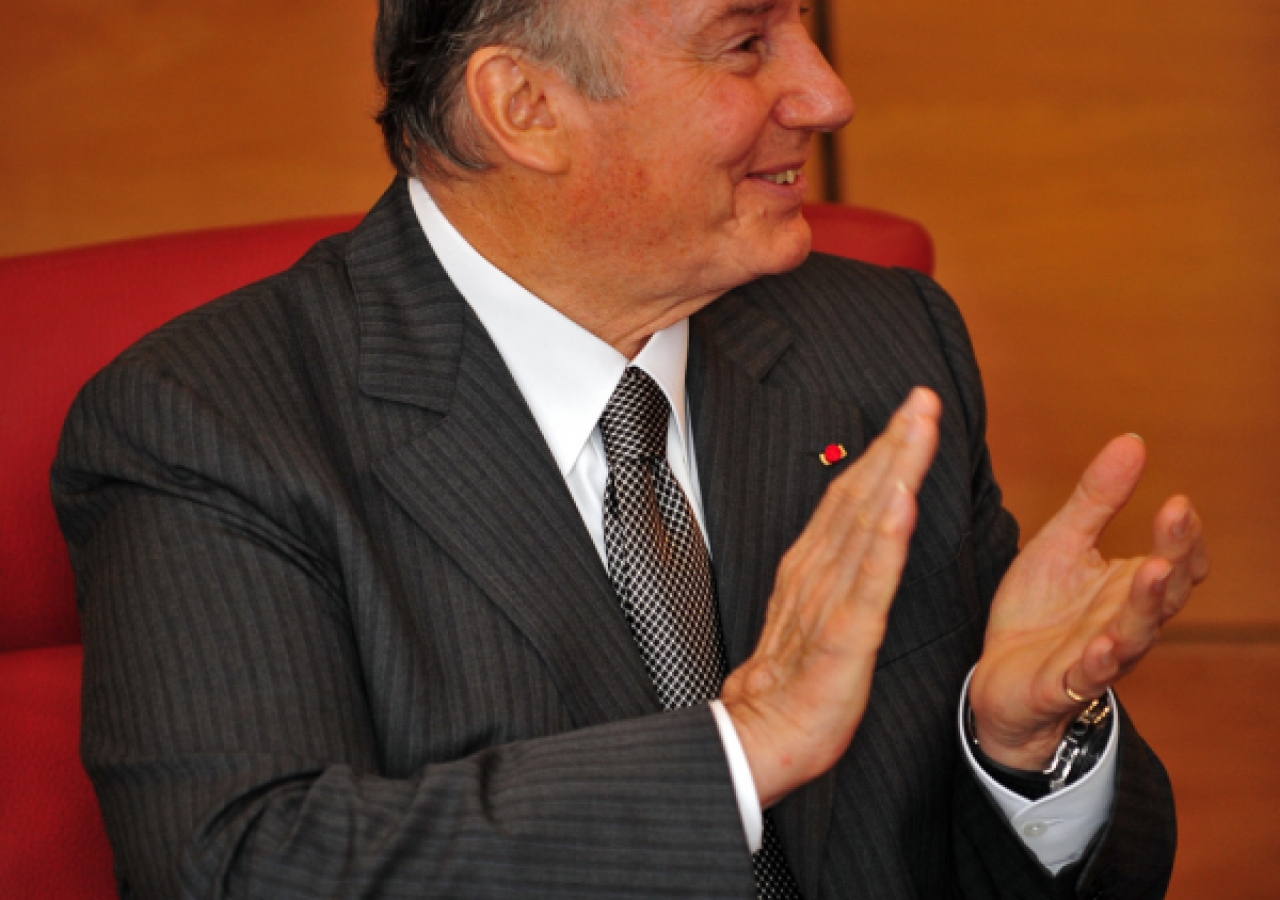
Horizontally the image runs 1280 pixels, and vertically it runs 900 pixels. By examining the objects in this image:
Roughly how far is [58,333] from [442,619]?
0.66 m

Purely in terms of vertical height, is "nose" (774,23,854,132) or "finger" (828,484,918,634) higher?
"nose" (774,23,854,132)

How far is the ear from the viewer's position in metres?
1.55

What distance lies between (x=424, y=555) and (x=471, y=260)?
0.37m

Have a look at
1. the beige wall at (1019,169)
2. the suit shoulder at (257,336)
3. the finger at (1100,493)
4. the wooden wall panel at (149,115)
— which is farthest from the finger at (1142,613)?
the wooden wall panel at (149,115)

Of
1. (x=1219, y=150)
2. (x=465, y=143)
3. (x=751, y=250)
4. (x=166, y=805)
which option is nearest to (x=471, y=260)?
(x=465, y=143)

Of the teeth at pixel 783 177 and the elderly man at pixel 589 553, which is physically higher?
the teeth at pixel 783 177

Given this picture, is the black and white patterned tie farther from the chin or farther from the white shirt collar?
the chin

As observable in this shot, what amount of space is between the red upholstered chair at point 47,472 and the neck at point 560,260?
0.36m

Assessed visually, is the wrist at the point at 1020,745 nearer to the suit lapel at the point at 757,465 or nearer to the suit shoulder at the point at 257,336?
the suit lapel at the point at 757,465

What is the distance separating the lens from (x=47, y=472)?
1.66m

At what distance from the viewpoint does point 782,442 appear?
65.1 inches

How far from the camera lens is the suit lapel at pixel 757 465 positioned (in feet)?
4.92

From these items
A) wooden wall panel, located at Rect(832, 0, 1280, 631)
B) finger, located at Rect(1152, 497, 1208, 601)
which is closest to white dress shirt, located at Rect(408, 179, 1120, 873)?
finger, located at Rect(1152, 497, 1208, 601)

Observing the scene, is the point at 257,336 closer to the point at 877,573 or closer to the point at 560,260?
the point at 560,260
